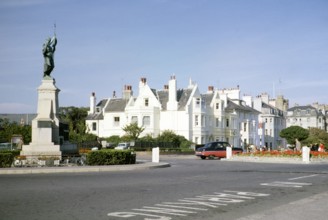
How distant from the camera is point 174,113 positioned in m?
72.7

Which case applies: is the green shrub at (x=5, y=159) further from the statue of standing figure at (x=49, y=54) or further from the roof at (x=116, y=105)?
the roof at (x=116, y=105)

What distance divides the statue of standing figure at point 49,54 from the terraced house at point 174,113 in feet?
137

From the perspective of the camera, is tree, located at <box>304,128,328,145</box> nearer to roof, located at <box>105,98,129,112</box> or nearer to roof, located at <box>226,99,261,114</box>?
roof, located at <box>226,99,261,114</box>

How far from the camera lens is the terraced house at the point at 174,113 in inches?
2852

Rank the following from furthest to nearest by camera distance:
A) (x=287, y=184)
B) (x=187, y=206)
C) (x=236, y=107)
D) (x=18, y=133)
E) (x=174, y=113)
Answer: (x=236, y=107) < (x=174, y=113) < (x=18, y=133) < (x=287, y=184) < (x=187, y=206)

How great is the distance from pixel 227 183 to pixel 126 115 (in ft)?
190

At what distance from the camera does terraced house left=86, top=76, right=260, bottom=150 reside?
72438mm

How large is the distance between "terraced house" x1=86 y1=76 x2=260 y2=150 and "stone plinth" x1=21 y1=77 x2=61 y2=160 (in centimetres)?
4264

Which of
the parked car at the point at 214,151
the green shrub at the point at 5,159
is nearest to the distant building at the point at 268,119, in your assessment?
the parked car at the point at 214,151

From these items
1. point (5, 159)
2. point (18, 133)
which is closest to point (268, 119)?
point (18, 133)

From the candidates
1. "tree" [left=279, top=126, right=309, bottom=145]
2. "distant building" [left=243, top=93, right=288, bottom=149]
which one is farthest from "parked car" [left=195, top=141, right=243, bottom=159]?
"distant building" [left=243, top=93, right=288, bottom=149]

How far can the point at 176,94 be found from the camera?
243ft

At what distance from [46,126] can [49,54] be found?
5212mm

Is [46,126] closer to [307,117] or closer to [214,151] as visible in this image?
[214,151]
